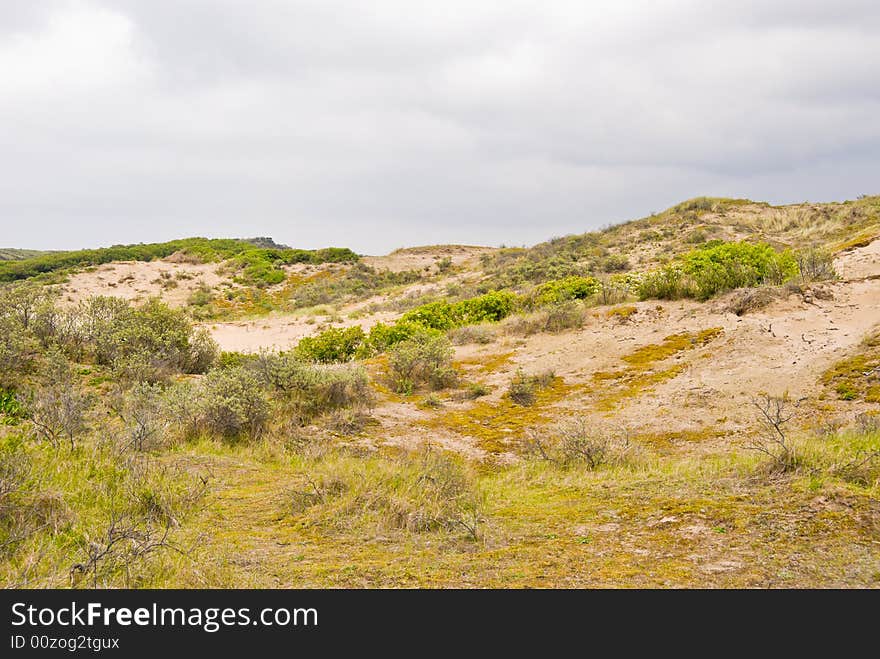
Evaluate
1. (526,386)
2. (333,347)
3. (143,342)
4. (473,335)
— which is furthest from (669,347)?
(143,342)

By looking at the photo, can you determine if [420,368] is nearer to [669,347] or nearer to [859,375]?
[669,347]

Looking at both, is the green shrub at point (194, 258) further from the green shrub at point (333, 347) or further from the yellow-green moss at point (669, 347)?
the yellow-green moss at point (669, 347)

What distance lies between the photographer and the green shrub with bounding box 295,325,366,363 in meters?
14.8

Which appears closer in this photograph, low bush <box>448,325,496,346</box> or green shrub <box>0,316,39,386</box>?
green shrub <box>0,316,39,386</box>

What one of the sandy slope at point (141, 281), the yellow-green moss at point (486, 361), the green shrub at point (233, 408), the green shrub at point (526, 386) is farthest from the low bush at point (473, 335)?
the sandy slope at point (141, 281)

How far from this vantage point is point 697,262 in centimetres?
1589

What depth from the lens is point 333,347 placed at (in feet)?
49.3

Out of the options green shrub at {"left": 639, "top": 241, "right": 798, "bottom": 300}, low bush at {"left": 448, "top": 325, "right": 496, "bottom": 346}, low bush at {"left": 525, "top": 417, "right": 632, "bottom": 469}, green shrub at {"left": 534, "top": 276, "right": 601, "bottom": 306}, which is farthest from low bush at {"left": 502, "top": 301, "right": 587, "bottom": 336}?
low bush at {"left": 525, "top": 417, "right": 632, "bottom": 469}

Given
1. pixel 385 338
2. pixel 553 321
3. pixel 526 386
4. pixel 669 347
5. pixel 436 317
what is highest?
pixel 436 317

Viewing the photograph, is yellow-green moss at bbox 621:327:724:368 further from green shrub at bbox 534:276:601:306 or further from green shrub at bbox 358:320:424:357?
green shrub at bbox 358:320:424:357

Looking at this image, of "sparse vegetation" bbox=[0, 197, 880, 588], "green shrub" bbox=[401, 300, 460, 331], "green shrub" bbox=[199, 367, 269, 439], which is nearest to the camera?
"sparse vegetation" bbox=[0, 197, 880, 588]

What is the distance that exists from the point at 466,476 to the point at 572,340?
A: 7328 mm

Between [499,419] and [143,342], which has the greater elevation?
[143,342]

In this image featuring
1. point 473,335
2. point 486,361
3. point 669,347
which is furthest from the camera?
point 473,335
